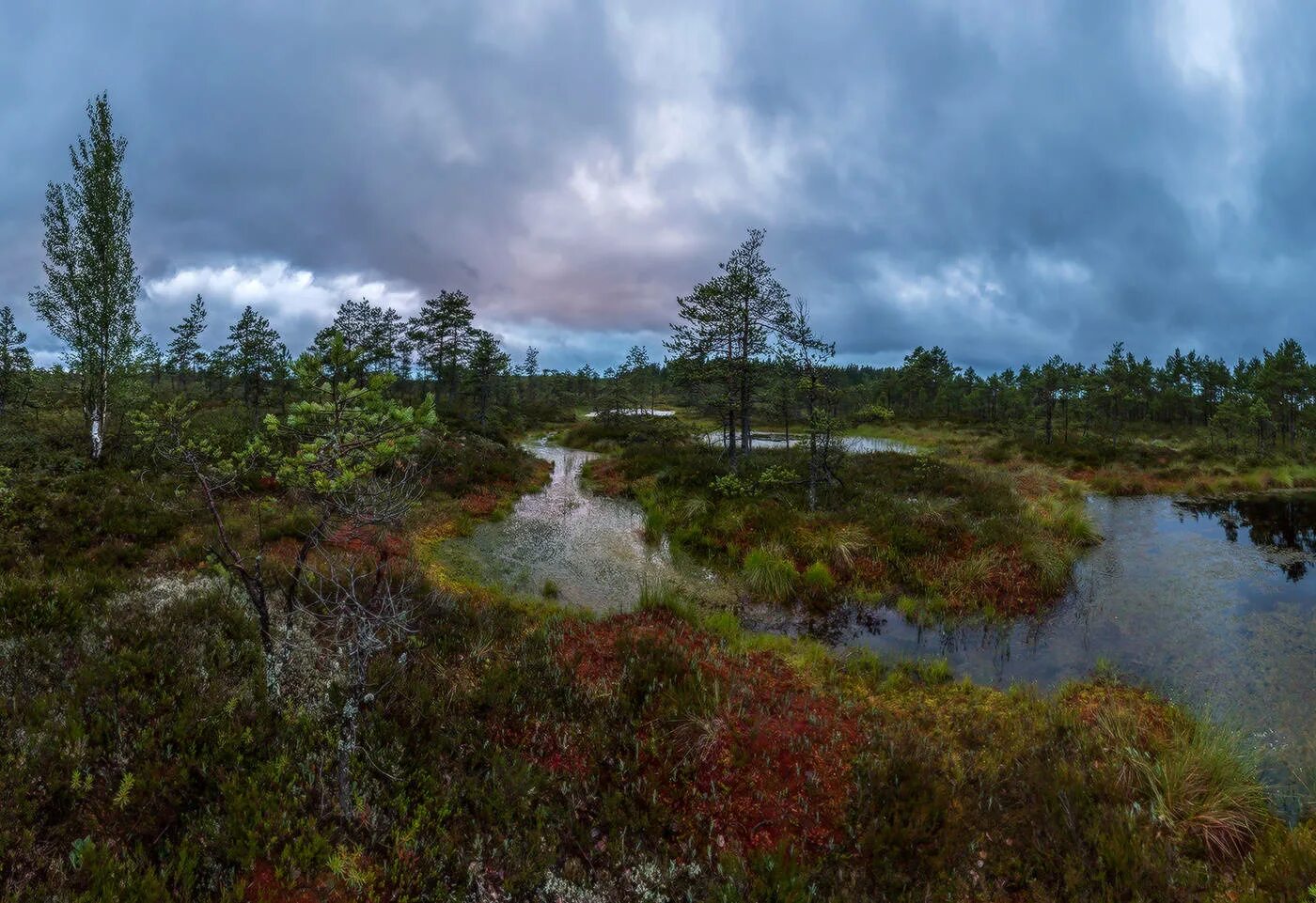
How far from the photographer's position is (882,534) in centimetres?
1442

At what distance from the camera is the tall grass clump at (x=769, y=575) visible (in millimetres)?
12220

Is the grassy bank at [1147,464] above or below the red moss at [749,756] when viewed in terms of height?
above

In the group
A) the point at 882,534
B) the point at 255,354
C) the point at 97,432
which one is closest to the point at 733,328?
the point at 882,534

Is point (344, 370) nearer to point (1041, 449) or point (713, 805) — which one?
point (713, 805)

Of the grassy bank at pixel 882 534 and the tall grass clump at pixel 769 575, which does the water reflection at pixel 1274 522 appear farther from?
the tall grass clump at pixel 769 575

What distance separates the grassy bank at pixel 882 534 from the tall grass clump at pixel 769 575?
25mm

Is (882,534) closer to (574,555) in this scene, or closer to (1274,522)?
(574,555)

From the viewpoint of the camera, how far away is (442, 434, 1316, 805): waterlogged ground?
8.34 m

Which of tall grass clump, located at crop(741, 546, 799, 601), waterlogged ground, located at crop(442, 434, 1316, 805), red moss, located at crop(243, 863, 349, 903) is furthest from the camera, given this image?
tall grass clump, located at crop(741, 546, 799, 601)

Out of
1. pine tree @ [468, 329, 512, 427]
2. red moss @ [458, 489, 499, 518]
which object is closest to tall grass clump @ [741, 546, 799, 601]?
red moss @ [458, 489, 499, 518]

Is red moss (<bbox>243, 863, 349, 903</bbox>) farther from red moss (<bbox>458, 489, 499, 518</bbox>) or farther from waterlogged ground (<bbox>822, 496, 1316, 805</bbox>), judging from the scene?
red moss (<bbox>458, 489, 499, 518</bbox>)

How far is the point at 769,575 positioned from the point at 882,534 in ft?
13.2

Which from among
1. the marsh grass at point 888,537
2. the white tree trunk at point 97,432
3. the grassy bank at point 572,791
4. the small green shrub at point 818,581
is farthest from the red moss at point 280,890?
the white tree trunk at point 97,432

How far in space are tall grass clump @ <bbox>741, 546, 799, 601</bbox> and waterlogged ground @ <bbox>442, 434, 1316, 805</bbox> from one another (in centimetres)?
103
